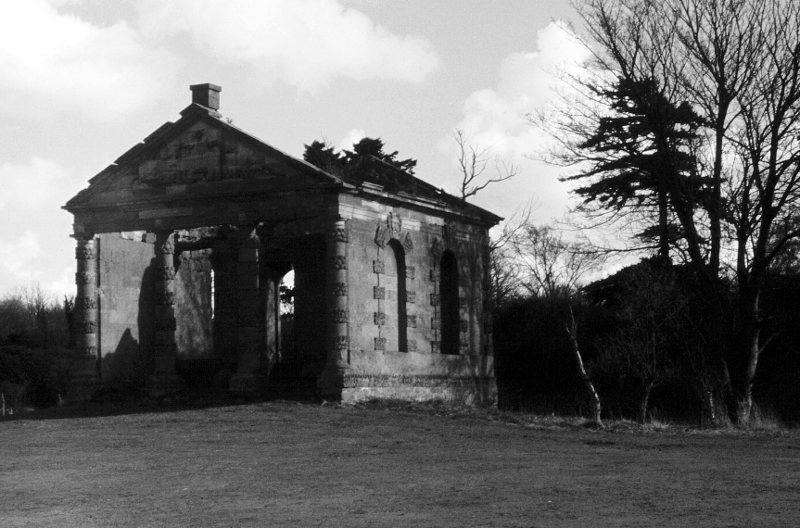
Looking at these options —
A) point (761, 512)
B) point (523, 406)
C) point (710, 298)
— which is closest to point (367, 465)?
point (761, 512)

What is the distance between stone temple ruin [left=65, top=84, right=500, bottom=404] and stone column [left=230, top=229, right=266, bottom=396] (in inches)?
1.2

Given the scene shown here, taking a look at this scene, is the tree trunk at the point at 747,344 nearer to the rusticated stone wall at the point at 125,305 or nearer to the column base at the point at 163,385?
the column base at the point at 163,385

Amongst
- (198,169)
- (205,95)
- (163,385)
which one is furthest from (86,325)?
(205,95)

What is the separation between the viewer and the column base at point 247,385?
28.1 m

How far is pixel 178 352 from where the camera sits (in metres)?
32.8

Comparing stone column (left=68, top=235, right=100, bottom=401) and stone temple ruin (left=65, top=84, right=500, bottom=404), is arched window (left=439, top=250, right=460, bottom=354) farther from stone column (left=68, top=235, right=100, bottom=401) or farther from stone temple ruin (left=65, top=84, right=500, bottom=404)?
stone column (left=68, top=235, right=100, bottom=401)

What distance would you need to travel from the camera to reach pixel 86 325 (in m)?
30.1

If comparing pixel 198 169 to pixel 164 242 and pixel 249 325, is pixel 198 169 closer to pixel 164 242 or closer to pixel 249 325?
pixel 164 242

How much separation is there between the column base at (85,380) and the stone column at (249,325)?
391 centimetres

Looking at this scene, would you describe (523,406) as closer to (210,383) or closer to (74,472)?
(210,383)

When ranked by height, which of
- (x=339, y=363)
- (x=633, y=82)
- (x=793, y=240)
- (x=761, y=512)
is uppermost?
(x=633, y=82)

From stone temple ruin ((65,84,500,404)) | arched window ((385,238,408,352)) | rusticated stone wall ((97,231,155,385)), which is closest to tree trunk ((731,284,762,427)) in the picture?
stone temple ruin ((65,84,500,404))

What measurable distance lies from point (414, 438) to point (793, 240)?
1233 cm

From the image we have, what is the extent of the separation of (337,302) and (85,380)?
7.02 metres
